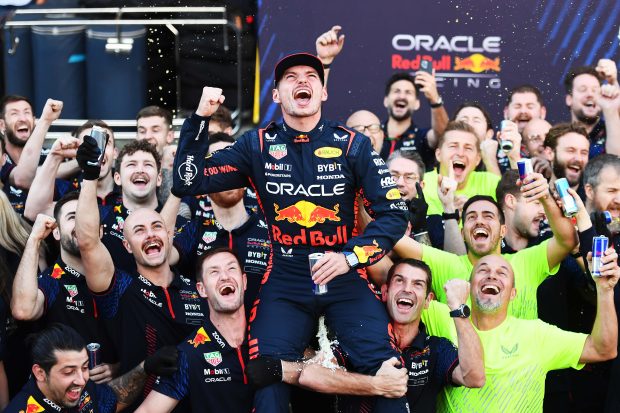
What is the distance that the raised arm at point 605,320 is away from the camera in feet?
22.6

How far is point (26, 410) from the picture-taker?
6.77m

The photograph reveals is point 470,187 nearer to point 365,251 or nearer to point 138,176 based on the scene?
point 138,176

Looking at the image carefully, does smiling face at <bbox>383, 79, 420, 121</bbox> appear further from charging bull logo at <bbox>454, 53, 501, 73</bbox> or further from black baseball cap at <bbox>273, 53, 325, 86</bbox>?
black baseball cap at <bbox>273, 53, 325, 86</bbox>

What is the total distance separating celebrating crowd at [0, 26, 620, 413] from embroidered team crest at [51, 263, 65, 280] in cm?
1

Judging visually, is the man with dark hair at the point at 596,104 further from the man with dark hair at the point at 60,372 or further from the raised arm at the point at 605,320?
the man with dark hair at the point at 60,372

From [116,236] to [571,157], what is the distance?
3.17 meters

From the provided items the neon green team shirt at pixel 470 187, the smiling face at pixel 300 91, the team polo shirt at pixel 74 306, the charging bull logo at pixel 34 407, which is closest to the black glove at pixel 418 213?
the neon green team shirt at pixel 470 187

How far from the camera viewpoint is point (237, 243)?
7.89 metres

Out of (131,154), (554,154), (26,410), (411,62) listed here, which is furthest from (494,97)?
(26,410)

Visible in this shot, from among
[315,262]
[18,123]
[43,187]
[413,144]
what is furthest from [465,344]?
[18,123]

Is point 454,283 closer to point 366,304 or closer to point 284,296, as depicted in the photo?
point 366,304

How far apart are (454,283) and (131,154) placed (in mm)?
2633

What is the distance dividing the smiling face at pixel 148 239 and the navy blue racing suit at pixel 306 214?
0.85m

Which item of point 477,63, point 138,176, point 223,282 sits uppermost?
point 477,63
